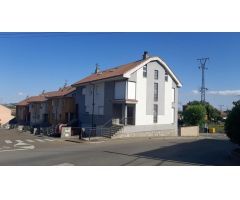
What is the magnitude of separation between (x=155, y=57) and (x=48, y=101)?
2292 cm

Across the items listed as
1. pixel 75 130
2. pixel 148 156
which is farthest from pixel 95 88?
pixel 148 156

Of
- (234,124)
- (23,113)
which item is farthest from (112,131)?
(23,113)

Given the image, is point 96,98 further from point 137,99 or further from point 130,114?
point 137,99

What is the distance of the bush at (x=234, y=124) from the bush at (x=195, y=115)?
33920mm

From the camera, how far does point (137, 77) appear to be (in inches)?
1230

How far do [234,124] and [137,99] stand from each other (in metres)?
15.8

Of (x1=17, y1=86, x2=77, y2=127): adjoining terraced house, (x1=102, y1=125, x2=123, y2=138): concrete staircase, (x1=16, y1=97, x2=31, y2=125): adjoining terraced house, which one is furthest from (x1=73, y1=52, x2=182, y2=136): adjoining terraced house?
(x1=16, y1=97, x2=31, y2=125): adjoining terraced house

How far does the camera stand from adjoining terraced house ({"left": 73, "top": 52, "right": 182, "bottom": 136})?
100 ft

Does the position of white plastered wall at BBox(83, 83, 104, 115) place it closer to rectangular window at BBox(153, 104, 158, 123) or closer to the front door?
the front door

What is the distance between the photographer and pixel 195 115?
166 ft

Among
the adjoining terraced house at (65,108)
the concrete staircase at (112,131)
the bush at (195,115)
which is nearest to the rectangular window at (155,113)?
the concrete staircase at (112,131)

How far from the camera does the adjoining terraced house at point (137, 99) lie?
30609 mm

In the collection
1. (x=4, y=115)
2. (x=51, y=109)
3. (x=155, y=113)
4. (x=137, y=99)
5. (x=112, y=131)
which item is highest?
(x=137, y=99)

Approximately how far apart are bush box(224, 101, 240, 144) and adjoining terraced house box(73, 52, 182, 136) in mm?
13769
